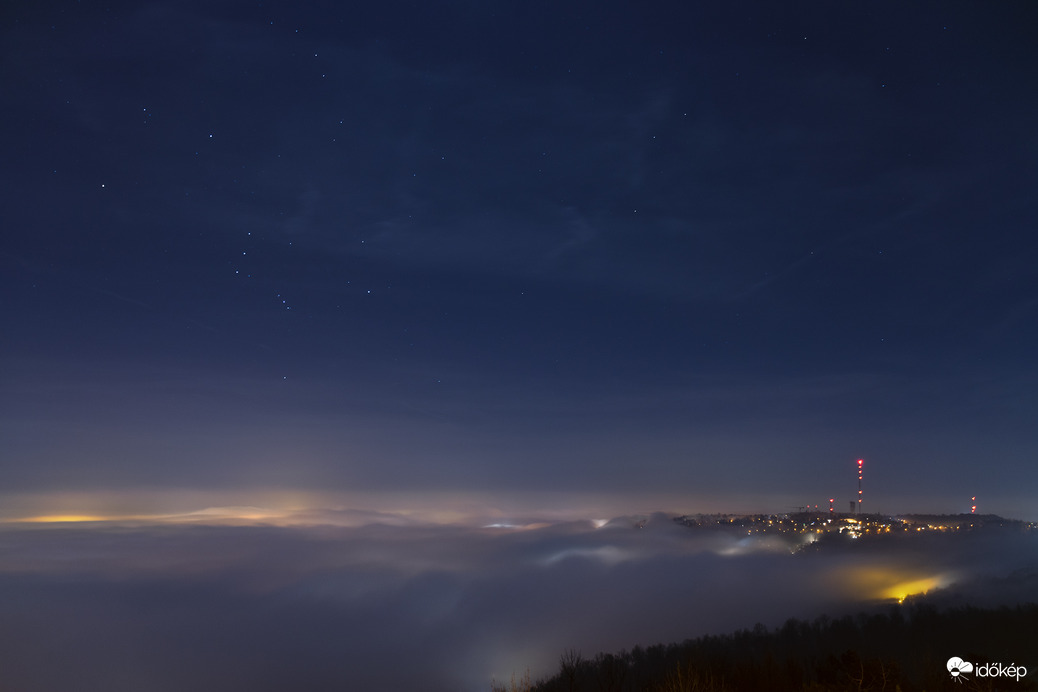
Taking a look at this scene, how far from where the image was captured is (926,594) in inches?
4906

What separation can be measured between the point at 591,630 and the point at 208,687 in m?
119

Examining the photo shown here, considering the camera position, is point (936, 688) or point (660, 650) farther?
point (660, 650)

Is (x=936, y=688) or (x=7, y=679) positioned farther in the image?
(x=7, y=679)

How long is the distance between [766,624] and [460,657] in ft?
315

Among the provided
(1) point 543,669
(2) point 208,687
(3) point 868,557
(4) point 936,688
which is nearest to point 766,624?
(1) point 543,669

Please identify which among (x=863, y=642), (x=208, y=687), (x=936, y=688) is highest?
(x=936, y=688)

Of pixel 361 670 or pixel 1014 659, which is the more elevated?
pixel 1014 659

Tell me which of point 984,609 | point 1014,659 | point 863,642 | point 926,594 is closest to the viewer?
point 1014,659

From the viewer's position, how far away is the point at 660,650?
101562 mm

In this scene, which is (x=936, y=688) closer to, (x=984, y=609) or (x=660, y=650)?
(x=660, y=650)

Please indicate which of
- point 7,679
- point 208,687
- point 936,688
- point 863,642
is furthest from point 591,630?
point 7,679

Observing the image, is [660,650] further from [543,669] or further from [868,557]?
[868,557]

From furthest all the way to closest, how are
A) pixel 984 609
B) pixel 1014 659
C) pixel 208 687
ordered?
pixel 208 687, pixel 984 609, pixel 1014 659

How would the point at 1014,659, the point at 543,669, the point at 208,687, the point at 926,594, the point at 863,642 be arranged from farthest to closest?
1. the point at 208,687
2. the point at 543,669
3. the point at 926,594
4. the point at 863,642
5. the point at 1014,659
